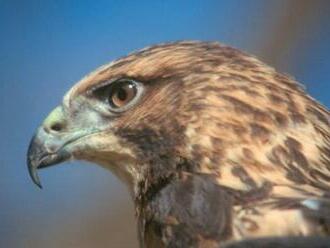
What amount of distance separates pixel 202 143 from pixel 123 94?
0.85ft

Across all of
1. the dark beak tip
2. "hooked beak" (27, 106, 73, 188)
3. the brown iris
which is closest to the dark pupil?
the brown iris

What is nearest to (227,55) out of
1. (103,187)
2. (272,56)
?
(272,56)

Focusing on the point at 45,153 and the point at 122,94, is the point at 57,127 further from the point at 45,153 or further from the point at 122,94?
the point at 122,94

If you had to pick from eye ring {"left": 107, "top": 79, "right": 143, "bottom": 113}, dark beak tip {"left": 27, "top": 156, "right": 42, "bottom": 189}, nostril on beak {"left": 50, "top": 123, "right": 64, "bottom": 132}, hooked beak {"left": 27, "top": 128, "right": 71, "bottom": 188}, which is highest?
eye ring {"left": 107, "top": 79, "right": 143, "bottom": 113}

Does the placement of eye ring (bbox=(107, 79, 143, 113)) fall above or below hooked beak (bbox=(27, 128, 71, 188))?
above

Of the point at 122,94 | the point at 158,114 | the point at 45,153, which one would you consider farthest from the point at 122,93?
the point at 45,153

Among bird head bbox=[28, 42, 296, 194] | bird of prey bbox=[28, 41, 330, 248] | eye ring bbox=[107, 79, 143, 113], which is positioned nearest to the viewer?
bird of prey bbox=[28, 41, 330, 248]

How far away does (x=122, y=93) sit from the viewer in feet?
8.57

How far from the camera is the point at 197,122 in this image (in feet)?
8.19

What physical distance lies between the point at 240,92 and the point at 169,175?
26 cm

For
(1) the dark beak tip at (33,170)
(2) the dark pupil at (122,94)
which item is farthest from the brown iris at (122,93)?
(1) the dark beak tip at (33,170)

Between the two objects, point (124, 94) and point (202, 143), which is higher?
point (124, 94)

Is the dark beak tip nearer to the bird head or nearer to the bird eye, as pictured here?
the bird head

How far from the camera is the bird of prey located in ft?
7.44
